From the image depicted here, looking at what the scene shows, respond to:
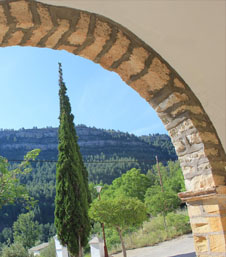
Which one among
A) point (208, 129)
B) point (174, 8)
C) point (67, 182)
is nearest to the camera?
point (174, 8)

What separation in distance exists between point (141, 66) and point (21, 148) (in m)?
49.4

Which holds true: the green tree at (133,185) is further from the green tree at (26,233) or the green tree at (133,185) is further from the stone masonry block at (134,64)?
the stone masonry block at (134,64)

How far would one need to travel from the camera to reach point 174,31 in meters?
1.88

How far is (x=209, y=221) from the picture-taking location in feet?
5.98

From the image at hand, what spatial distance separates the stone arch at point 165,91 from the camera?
1.64 metres

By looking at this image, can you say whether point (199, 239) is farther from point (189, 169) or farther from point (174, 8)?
point (174, 8)

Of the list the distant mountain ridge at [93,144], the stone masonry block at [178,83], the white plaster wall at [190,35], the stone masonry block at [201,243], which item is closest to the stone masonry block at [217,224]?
the stone masonry block at [201,243]

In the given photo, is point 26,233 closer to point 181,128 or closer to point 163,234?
point 163,234

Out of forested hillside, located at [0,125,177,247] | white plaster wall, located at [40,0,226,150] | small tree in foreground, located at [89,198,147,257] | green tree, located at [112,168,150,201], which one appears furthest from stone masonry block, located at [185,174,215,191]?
forested hillside, located at [0,125,177,247]

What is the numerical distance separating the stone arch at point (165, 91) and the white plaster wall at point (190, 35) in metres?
0.05

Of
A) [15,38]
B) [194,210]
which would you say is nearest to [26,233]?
[194,210]

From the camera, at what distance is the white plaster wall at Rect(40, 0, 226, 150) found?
179cm

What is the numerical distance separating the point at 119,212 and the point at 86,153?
39777 millimetres

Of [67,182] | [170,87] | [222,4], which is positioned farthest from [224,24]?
[67,182]
